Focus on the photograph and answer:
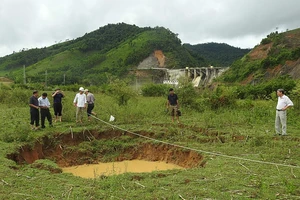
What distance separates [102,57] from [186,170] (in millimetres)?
70954

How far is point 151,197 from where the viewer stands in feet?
17.6

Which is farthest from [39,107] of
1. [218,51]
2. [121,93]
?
[218,51]

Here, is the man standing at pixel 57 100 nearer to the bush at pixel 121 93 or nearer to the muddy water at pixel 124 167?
the muddy water at pixel 124 167

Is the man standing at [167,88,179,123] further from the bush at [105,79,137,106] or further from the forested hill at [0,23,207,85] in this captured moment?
the forested hill at [0,23,207,85]

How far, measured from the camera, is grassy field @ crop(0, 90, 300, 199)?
5.58 meters

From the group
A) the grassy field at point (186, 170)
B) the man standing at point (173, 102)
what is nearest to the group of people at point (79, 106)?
the man standing at point (173, 102)

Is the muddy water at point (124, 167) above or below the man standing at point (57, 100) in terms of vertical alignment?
below

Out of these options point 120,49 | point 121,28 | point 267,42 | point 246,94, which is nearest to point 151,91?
point 246,94

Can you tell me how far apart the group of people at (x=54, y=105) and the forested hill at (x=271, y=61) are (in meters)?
29.9

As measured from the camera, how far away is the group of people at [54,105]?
11.7m

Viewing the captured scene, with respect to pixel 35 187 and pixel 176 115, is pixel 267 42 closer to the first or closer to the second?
pixel 176 115

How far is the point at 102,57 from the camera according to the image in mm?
75875

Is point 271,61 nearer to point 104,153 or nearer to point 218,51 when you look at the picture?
point 104,153

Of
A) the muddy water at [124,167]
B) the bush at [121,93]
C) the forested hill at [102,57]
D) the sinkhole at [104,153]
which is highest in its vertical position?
the forested hill at [102,57]
